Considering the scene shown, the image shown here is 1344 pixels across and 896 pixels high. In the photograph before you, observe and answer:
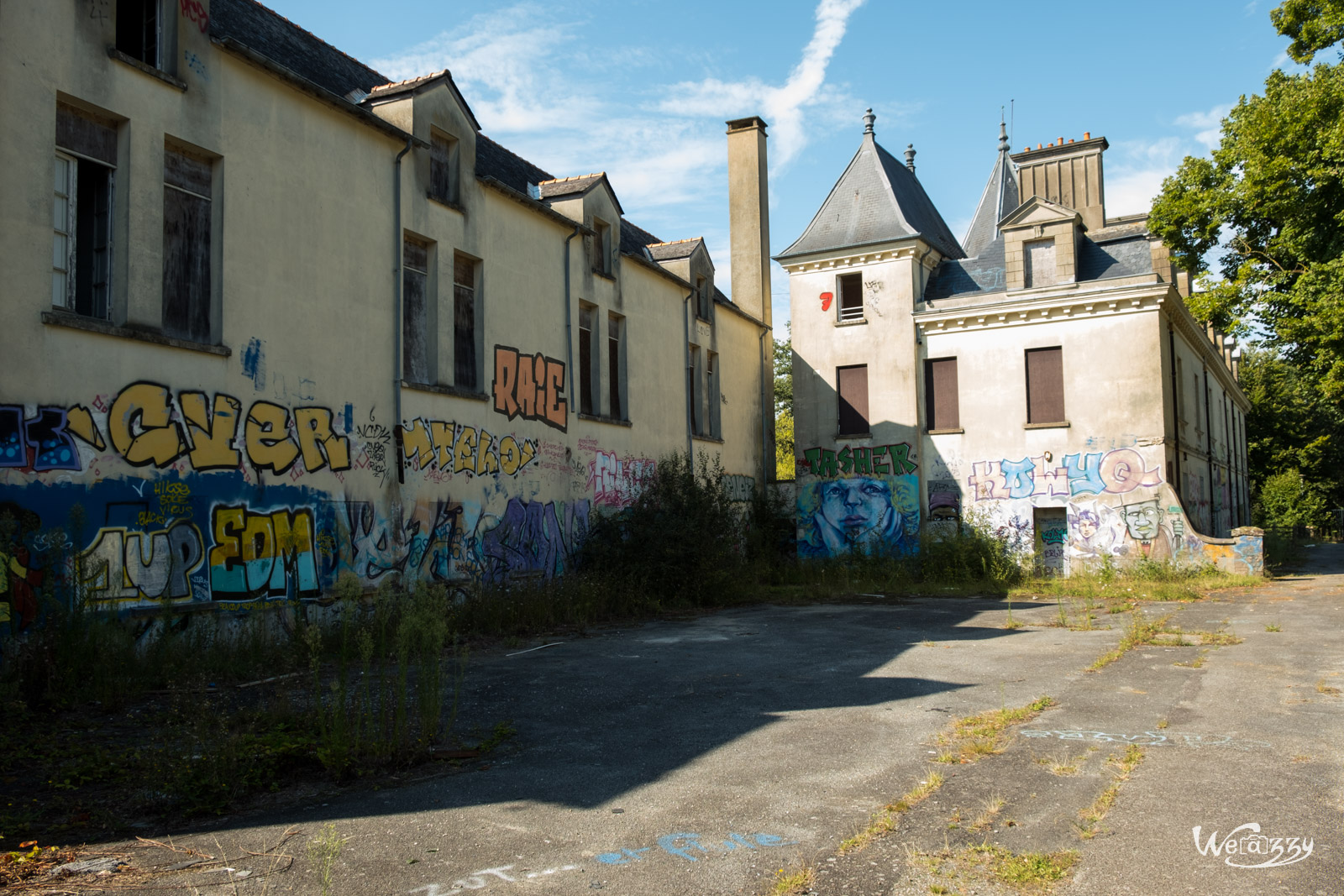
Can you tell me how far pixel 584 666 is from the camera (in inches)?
379

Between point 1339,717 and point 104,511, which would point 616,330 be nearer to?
point 104,511

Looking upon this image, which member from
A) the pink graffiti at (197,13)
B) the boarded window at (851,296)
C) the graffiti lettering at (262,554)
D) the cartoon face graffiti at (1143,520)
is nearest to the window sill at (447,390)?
the graffiti lettering at (262,554)

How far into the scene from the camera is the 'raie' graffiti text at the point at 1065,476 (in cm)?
2030

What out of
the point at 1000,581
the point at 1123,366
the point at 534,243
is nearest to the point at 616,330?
the point at 534,243

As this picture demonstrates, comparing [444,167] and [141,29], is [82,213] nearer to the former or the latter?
[141,29]

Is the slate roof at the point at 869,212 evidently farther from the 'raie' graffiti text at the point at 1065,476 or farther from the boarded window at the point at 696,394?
the 'raie' graffiti text at the point at 1065,476

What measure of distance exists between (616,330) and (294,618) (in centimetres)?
991

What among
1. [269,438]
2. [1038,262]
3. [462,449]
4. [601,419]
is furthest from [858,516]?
[269,438]

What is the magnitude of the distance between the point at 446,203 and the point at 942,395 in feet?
44.3

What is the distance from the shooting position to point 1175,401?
71.6 ft

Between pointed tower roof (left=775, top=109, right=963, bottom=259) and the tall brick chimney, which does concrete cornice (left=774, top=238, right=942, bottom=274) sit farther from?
the tall brick chimney

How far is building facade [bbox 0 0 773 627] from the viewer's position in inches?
335

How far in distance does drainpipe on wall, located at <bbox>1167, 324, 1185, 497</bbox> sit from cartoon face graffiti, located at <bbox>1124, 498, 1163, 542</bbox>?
140 cm

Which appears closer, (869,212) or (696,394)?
(696,394)
